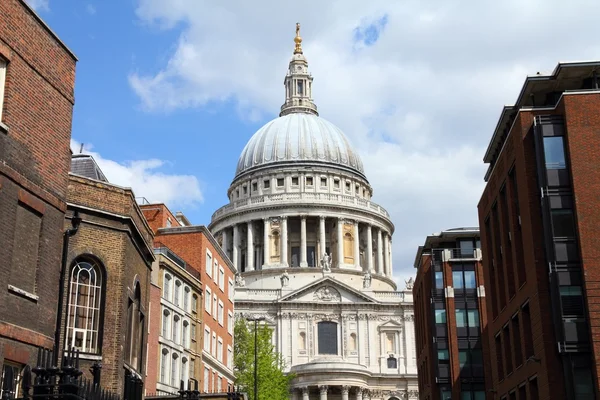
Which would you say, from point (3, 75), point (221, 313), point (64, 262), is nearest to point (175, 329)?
point (221, 313)

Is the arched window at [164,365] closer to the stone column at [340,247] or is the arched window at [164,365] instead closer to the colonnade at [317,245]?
the colonnade at [317,245]

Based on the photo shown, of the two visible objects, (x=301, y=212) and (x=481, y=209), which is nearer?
(x=481, y=209)

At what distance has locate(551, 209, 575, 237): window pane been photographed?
120 feet

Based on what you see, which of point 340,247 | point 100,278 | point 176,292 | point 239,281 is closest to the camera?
point 100,278

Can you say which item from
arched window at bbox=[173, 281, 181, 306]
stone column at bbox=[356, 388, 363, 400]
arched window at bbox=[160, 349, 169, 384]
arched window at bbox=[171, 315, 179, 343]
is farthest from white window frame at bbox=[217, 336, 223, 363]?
stone column at bbox=[356, 388, 363, 400]

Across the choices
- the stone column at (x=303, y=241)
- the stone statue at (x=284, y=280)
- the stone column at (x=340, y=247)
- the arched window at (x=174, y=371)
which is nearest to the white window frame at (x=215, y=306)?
the arched window at (x=174, y=371)

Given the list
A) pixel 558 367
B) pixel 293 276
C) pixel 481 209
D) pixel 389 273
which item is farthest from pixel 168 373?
Result: pixel 389 273

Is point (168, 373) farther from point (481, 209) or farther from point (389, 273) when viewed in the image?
point (389, 273)

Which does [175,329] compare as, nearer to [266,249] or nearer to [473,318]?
[473,318]

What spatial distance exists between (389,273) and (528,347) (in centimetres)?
9790

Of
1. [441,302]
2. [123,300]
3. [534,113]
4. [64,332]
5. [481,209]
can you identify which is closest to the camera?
[64,332]

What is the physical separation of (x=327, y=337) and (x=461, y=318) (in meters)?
54.5

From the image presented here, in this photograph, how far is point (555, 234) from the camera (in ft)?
120

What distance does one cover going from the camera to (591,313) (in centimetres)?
3456
